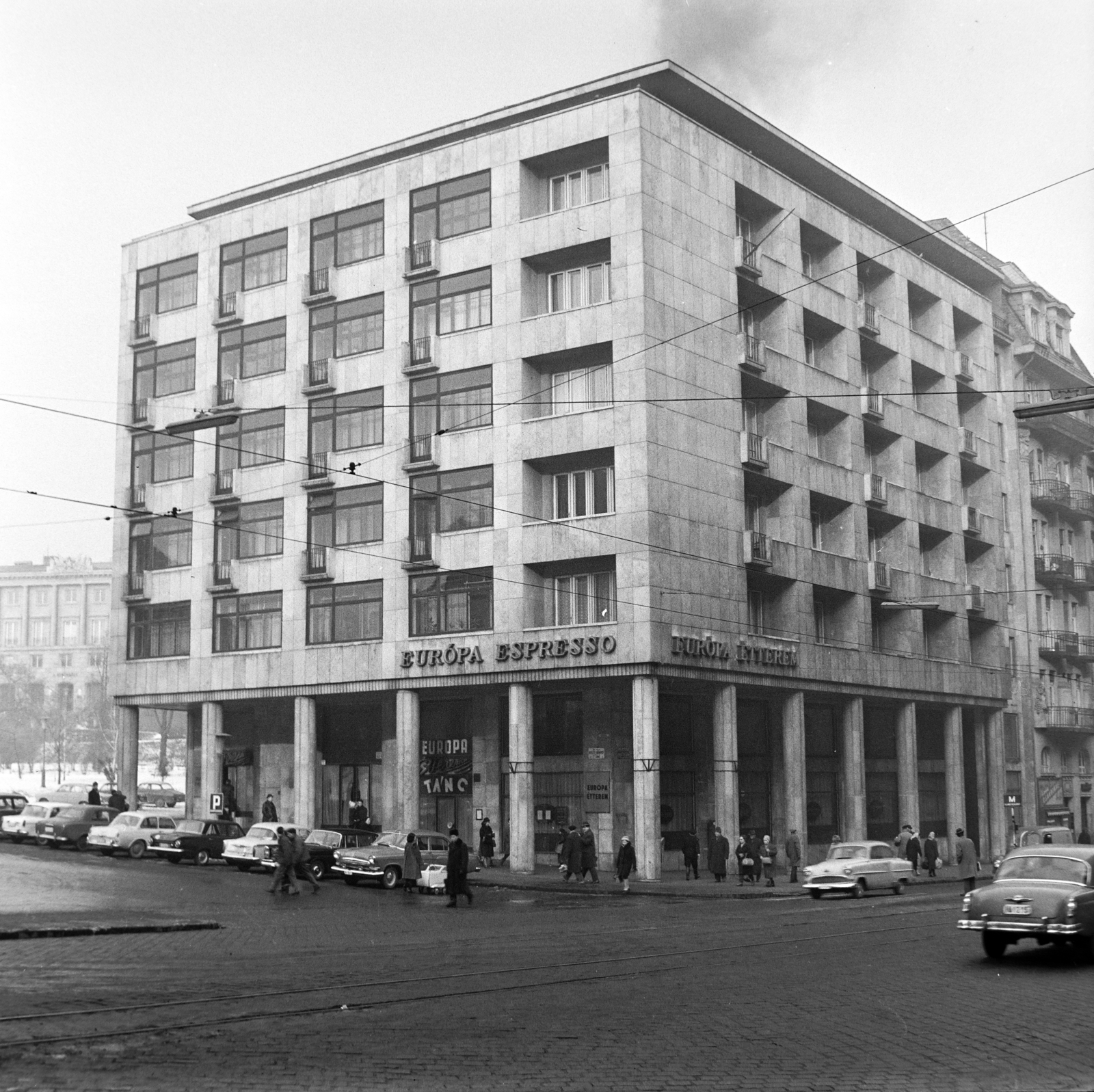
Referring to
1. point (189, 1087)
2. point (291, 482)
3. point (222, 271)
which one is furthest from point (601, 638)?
point (189, 1087)

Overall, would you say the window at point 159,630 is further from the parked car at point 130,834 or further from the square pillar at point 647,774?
the square pillar at point 647,774

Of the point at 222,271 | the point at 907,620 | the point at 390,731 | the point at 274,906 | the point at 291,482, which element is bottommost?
the point at 274,906

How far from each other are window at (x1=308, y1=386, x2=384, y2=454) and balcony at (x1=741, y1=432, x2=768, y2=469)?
12346 mm

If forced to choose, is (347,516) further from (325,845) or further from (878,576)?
(878,576)

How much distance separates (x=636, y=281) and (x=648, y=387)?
136 inches

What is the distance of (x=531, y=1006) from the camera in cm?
1633

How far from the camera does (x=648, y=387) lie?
151 feet

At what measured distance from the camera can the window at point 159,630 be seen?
5709 centimetres

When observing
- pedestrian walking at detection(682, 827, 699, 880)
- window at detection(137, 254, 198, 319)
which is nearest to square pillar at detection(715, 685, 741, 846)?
pedestrian walking at detection(682, 827, 699, 880)

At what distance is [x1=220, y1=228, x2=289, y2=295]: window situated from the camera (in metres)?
56.1

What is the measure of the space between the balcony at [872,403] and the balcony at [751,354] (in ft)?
24.2

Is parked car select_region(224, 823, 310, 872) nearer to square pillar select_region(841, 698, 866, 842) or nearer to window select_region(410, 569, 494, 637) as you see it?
window select_region(410, 569, 494, 637)

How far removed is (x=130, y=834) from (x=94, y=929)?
21.9 m

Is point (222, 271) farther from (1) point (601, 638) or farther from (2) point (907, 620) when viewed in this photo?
(2) point (907, 620)
